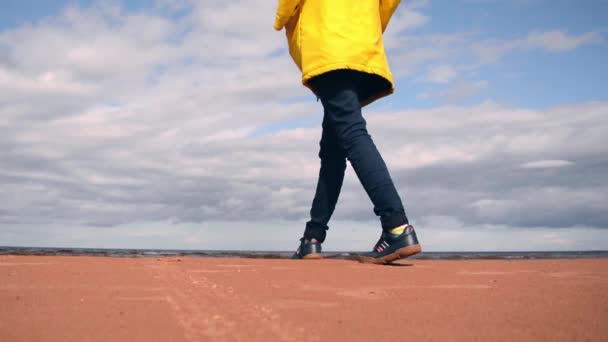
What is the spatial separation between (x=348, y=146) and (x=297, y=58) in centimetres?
80

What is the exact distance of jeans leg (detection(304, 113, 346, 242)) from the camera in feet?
13.3

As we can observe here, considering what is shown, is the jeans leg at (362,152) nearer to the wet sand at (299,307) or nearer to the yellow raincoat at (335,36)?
the yellow raincoat at (335,36)

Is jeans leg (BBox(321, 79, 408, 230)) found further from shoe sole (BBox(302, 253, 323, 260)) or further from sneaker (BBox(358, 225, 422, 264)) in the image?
shoe sole (BBox(302, 253, 323, 260))

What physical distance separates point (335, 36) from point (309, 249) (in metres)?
1.68

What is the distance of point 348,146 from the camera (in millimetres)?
3268

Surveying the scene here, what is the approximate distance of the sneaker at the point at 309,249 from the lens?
13.3ft

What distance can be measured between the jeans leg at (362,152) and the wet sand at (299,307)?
76 centimetres

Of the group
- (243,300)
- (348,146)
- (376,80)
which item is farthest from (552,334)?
(376,80)

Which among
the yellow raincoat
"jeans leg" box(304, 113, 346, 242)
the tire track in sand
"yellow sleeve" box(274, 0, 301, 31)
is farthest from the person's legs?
the tire track in sand

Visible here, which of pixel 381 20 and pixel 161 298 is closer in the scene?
pixel 161 298

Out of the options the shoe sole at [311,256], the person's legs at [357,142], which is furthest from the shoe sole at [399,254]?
the shoe sole at [311,256]

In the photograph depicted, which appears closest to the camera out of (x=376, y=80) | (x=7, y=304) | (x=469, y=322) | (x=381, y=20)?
(x=469, y=322)

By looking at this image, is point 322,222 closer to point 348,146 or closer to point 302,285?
point 348,146

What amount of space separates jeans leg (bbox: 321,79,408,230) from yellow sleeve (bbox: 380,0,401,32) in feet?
2.81
